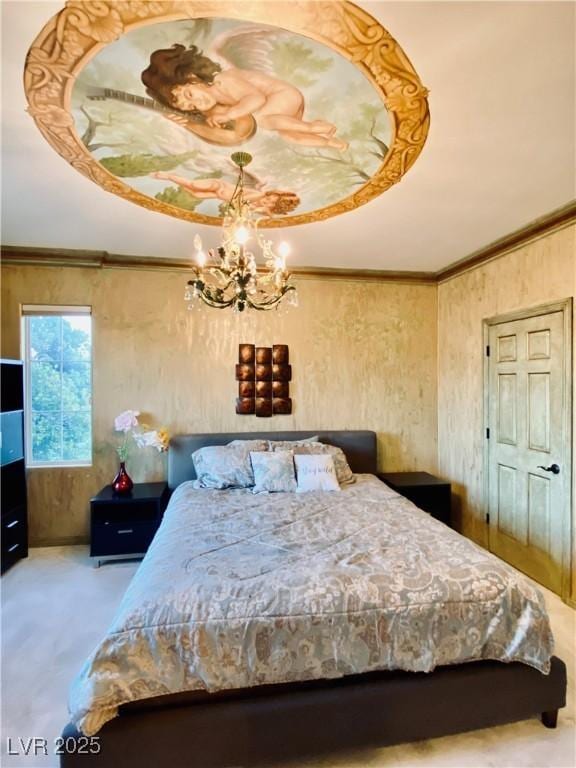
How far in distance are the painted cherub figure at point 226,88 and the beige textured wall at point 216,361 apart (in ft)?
7.06

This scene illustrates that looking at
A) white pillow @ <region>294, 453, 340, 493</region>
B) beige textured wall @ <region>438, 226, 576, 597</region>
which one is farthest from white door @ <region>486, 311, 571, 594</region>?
white pillow @ <region>294, 453, 340, 493</region>

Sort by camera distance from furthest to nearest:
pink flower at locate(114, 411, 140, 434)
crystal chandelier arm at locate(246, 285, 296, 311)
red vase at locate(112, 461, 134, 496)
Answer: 1. pink flower at locate(114, 411, 140, 434)
2. red vase at locate(112, 461, 134, 496)
3. crystal chandelier arm at locate(246, 285, 296, 311)

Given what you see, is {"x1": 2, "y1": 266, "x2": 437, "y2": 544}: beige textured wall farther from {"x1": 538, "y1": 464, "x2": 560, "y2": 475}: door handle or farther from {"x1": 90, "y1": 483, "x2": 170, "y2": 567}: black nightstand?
{"x1": 538, "y1": 464, "x2": 560, "y2": 475}: door handle

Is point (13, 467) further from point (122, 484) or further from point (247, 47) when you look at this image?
point (247, 47)

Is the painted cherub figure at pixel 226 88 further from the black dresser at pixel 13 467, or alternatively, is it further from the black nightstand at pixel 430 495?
the black nightstand at pixel 430 495

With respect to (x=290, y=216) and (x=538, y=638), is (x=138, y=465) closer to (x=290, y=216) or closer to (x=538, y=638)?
(x=290, y=216)

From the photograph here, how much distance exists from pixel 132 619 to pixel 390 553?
3.96 ft

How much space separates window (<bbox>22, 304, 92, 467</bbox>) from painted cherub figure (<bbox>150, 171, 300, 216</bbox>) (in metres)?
1.86

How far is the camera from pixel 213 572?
1687 mm

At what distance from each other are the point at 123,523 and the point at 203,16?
3.27m

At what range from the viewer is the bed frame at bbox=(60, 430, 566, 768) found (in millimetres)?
1366

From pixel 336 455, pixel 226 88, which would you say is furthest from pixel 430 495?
pixel 226 88

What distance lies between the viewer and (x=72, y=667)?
2.00m

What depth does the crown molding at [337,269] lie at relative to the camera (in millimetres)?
2785
